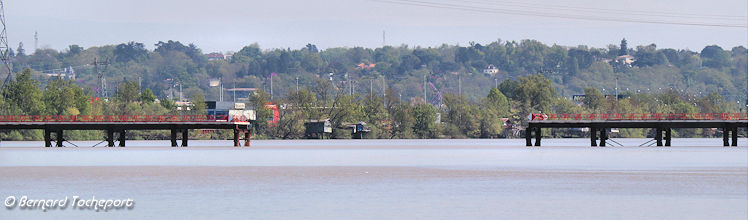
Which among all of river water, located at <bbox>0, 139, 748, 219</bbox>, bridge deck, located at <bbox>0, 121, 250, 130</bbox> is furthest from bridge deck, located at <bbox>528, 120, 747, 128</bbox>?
river water, located at <bbox>0, 139, 748, 219</bbox>

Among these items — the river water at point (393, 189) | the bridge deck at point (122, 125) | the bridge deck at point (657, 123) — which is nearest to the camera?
the river water at point (393, 189)

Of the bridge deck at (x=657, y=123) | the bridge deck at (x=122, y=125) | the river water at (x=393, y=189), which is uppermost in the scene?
the bridge deck at (x=657, y=123)

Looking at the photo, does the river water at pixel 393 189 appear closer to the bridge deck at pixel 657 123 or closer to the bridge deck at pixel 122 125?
the bridge deck at pixel 657 123

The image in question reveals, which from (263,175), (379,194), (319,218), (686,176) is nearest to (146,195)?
(379,194)

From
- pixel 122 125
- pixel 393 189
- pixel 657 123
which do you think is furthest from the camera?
pixel 122 125

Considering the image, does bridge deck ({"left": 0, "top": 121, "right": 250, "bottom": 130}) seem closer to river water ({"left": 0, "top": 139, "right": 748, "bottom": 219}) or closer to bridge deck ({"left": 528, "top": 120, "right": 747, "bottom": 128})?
bridge deck ({"left": 528, "top": 120, "right": 747, "bottom": 128})

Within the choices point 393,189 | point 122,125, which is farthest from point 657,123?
point 393,189

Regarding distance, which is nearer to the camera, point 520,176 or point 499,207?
point 499,207

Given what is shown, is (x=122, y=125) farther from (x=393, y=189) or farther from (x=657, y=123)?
(x=393, y=189)

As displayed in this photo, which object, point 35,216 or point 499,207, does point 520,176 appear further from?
point 35,216

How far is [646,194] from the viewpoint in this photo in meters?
58.5

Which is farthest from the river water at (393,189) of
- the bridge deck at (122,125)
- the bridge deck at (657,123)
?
the bridge deck at (122,125)

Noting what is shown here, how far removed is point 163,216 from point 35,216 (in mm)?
4274

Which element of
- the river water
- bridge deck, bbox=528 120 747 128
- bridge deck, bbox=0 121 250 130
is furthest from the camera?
bridge deck, bbox=0 121 250 130
